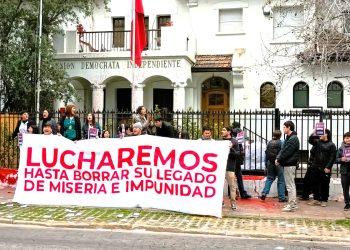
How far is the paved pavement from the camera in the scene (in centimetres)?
874

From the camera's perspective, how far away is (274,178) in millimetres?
12070

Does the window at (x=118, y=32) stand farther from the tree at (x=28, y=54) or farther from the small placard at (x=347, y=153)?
the small placard at (x=347, y=153)

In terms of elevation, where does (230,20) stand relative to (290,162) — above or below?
above

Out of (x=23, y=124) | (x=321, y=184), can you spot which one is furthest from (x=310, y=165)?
(x=23, y=124)

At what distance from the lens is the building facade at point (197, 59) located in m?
21.2

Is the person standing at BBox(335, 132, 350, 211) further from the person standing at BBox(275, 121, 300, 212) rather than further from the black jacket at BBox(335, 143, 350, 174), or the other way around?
the person standing at BBox(275, 121, 300, 212)

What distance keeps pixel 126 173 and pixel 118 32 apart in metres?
13.1

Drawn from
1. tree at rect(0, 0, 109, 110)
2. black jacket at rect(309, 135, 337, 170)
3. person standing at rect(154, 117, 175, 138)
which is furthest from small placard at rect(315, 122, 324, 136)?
tree at rect(0, 0, 109, 110)

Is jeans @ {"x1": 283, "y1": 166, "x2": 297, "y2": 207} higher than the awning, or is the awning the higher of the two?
the awning

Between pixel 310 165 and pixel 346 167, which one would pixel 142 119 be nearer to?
pixel 310 165

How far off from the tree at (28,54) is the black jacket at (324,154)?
37.4ft

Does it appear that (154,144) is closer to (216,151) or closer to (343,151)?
(216,151)

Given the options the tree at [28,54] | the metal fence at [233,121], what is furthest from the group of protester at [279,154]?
the tree at [28,54]

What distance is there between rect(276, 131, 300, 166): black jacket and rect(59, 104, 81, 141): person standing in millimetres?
5089
